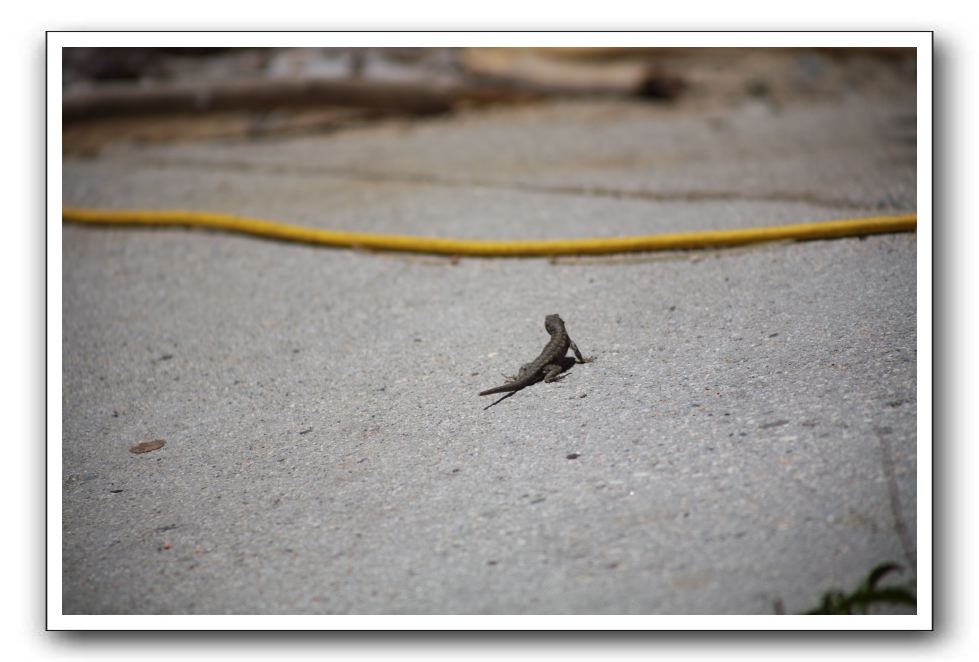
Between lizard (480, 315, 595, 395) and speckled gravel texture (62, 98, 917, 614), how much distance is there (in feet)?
0.24

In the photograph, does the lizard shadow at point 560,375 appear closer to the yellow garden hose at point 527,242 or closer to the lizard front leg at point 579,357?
Result: the lizard front leg at point 579,357

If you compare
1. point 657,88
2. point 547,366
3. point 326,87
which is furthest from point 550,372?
point 657,88

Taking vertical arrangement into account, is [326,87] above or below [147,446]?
above

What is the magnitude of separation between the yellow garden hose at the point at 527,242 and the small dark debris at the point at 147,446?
2.36 metres

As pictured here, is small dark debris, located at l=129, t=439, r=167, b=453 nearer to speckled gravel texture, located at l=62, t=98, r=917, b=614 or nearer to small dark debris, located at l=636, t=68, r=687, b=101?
speckled gravel texture, located at l=62, t=98, r=917, b=614

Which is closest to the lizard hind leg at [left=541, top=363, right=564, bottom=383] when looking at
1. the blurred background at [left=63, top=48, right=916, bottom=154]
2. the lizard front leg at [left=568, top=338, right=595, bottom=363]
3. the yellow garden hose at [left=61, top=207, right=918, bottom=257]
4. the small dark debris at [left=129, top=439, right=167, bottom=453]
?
the lizard front leg at [left=568, top=338, right=595, bottom=363]

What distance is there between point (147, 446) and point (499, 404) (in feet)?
5.84

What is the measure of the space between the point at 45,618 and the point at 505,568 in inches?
76.3

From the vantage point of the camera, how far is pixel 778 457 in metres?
3.52

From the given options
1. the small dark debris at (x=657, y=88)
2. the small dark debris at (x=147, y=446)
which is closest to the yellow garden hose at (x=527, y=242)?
the small dark debris at (x=147, y=446)

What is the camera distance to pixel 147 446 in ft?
14.5

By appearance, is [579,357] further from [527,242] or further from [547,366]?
[527,242]

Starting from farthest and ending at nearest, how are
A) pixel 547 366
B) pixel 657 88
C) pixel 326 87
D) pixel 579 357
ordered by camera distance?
pixel 657 88
pixel 326 87
pixel 579 357
pixel 547 366

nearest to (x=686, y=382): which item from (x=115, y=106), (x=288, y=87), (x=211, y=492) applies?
(x=211, y=492)
